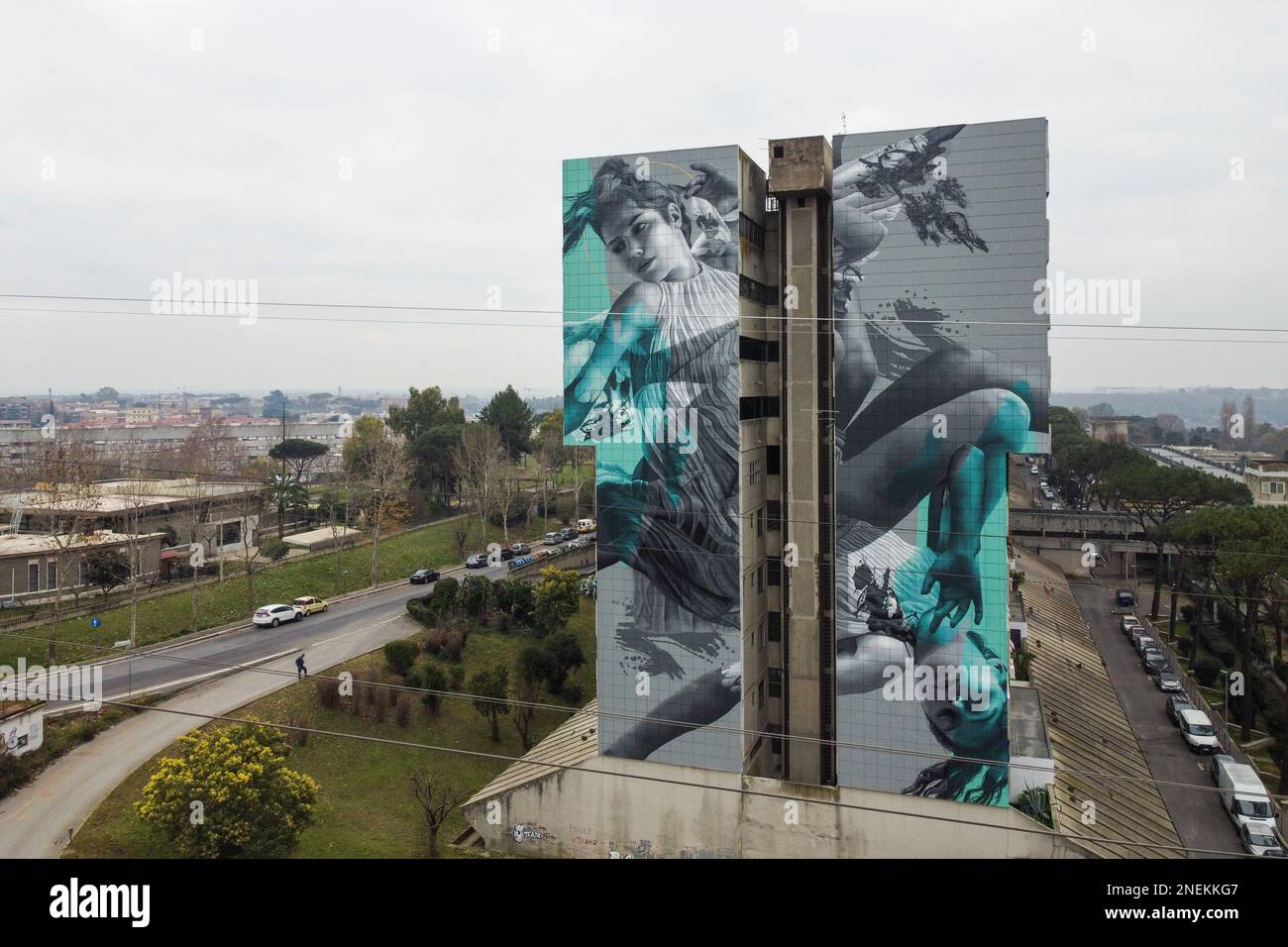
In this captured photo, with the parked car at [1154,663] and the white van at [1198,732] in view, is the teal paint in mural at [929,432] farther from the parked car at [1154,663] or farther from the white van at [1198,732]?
the parked car at [1154,663]

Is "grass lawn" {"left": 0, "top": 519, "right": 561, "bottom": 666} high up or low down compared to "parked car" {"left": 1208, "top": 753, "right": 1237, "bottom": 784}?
up

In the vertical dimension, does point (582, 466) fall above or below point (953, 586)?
above

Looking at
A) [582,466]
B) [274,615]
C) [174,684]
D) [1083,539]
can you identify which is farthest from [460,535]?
[1083,539]

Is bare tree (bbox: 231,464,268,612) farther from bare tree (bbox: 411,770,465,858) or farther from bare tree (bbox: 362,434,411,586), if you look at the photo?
bare tree (bbox: 411,770,465,858)

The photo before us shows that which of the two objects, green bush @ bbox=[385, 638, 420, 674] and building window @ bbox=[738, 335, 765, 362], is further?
green bush @ bbox=[385, 638, 420, 674]

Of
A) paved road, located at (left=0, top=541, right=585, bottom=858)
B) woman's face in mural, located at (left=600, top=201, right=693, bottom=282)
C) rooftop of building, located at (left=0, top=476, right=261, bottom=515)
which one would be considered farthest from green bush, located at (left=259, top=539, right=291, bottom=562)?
woman's face in mural, located at (left=600, top=201, right=693, bottom=282)

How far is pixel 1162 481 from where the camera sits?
40.5m

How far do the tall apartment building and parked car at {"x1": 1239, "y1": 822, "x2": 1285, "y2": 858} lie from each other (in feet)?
22.6

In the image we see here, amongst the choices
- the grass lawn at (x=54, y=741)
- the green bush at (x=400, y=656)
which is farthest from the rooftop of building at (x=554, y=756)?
the grass lawn at (x=54, y=741)

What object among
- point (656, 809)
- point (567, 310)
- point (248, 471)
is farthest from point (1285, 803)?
point (248, 471)

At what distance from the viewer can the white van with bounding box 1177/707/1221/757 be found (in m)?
24.9

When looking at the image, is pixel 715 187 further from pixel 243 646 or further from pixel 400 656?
pixel 243 646

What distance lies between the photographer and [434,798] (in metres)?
20.0

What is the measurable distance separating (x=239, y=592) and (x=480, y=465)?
49.1ft
